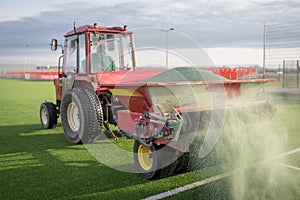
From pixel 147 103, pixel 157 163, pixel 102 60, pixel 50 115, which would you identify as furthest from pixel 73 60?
pixel 157 163

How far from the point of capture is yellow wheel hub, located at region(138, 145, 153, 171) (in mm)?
→ 4443

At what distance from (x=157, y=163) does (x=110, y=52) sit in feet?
11.0

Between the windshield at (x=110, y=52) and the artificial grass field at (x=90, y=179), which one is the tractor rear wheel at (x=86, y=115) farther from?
the windshield at (x=110, y=52)

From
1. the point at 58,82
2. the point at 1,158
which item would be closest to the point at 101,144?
the point at 1,158

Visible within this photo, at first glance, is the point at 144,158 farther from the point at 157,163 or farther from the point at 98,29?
the point at 98,29

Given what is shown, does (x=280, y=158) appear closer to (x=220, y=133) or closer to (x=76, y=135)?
(x=220, y=133)

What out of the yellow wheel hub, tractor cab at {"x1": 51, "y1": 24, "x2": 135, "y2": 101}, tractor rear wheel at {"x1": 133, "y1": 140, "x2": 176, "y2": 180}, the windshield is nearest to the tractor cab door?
tractor cab at {"x1": 51, "y1": 24, "x2": 135, "y2": 101}

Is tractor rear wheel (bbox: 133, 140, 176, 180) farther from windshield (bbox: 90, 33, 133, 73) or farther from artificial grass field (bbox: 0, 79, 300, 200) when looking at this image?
windshield (bbox: 90, 33, 133, 73)

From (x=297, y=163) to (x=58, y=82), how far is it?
5552 millimetres

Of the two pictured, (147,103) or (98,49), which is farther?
(98,49)

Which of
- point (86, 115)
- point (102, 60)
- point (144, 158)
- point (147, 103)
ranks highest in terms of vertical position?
point (102, 60)

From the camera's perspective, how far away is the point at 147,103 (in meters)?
4.25

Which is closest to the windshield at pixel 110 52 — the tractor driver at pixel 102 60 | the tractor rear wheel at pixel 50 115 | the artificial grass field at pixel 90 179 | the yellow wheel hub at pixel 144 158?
the tractor driver at pixel 102 60

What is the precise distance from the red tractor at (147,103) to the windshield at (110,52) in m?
0.02
